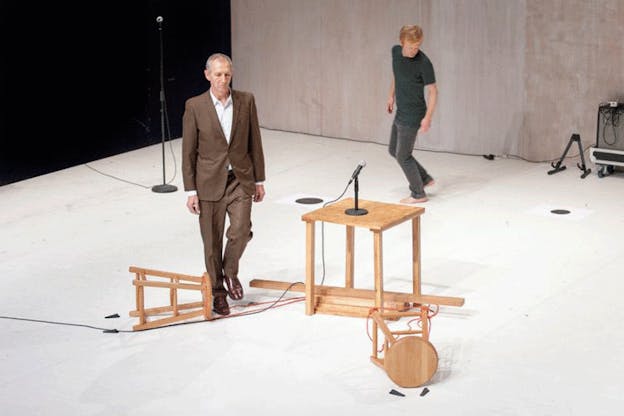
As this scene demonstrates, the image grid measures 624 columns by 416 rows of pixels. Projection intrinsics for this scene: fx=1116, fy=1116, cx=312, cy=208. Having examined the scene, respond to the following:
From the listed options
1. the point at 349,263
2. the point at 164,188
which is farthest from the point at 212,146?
the point at 164,188

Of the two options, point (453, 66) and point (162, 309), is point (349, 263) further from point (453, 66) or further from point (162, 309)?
point (453, 66)

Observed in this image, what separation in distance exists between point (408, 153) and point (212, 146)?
2754 mm

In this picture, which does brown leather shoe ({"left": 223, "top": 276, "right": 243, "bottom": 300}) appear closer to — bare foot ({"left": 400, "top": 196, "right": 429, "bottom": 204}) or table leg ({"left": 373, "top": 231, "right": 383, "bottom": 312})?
table leg ({"left": 373, "top": 231, "right": 383, "bottom": 312})

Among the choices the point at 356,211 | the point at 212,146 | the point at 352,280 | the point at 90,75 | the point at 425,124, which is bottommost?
the point at 352,280

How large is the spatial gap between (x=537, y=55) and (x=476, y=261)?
3267mm

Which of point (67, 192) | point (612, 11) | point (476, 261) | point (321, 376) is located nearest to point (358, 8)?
point (612, 11)

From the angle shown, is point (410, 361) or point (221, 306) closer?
point (410, 361)

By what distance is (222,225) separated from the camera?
19.7ft

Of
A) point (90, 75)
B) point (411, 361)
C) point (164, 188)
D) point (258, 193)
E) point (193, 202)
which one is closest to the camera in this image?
point (411, 361)

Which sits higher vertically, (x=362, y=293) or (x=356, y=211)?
(x=356, y=211)

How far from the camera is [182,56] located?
1088 centimetres

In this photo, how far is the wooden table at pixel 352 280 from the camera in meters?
5.67

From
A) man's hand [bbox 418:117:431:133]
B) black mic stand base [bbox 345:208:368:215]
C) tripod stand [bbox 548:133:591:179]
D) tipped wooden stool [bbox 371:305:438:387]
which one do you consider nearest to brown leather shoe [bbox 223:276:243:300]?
black mic stand base [bbox 345:208:368:215]

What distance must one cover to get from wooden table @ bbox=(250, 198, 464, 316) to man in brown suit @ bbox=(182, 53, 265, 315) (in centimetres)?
42
